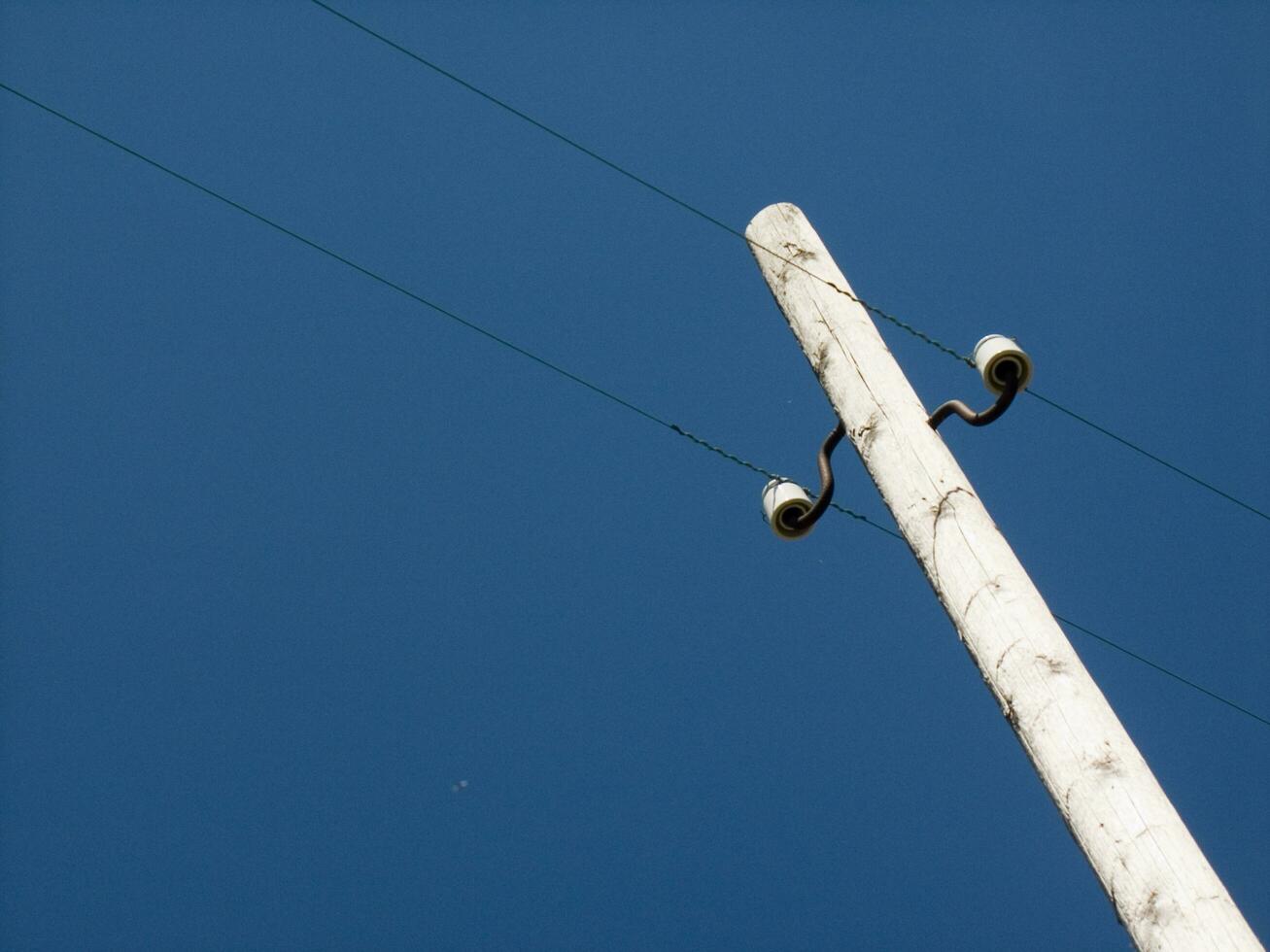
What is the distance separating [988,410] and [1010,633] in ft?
3.31

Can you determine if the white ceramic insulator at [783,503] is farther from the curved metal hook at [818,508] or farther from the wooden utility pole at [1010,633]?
the wooden utility pole at [1010,633]

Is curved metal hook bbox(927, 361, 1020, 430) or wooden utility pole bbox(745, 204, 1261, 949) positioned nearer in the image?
wooden utility pole bbox(745, 204, 1261, 949)

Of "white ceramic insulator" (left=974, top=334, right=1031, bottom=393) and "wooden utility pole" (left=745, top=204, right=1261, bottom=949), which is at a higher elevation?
"white ceramic insulator" (left=974, top=334, right=1031, bottom=393)

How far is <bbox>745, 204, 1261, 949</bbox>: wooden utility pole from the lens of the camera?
265 centimetres

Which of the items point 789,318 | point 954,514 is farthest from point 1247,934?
point 789,318

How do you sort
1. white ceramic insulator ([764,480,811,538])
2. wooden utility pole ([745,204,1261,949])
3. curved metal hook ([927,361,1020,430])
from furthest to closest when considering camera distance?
1. white ceramic insulator ([764,480,811,538])
2. curved metal hook ([927,361,1020,430])
3. wooden utility pole ([745,204,1261,949])

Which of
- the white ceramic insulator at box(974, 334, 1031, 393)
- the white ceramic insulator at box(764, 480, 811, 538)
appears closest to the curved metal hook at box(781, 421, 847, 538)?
the white ceramic insulator at box(764, 480, 811, 538)

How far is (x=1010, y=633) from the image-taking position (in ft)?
10.5

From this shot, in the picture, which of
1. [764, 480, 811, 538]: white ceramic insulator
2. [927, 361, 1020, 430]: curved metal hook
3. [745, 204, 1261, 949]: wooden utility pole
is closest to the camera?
[745, 204, 1261, 949]: wooden utility pole

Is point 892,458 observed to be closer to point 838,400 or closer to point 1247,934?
point 838,400

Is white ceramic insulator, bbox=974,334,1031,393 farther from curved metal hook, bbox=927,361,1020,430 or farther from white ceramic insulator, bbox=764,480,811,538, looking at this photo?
white ceramic insulator, bbox=764,480,811,538

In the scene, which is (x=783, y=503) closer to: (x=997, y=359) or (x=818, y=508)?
(x=818, y=508)

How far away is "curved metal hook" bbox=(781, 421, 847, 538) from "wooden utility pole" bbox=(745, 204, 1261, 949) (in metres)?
0.24

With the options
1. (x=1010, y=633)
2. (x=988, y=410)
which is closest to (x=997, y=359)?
(x=988, y=410)
